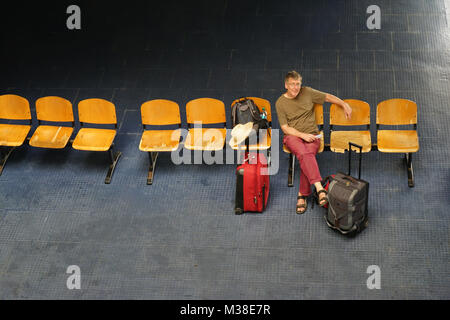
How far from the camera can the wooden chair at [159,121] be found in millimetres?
7133

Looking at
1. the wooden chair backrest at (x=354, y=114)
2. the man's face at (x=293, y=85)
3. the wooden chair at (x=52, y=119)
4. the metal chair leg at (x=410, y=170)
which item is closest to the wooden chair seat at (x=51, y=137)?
the wooden chair at (x=52, y=119)

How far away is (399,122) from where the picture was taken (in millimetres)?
6887

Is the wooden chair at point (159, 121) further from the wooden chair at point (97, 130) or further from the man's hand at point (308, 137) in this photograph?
the man's hand at point (308, 137)

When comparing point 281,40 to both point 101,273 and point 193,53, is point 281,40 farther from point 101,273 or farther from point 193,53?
point 101,273

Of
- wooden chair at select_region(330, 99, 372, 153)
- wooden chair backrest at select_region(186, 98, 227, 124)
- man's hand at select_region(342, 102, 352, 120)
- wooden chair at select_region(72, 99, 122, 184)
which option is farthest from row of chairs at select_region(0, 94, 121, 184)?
man's hand at select_region(342, 102, 352, 120)

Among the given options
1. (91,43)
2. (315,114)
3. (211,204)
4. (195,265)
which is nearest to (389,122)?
(315,114)

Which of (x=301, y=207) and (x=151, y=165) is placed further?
(x=151, y=165)

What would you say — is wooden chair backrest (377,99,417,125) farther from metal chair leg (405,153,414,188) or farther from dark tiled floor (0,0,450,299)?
dark tiled floor (0,0,450,299)

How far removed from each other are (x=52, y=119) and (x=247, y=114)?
243cm

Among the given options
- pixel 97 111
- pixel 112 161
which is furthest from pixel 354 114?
pixel 97 111

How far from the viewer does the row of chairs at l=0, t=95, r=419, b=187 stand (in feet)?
22.4

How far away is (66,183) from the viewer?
283 inches

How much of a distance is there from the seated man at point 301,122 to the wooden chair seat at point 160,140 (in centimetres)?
Answer: 126

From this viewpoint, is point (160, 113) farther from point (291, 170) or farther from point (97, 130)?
point (291, 170)
